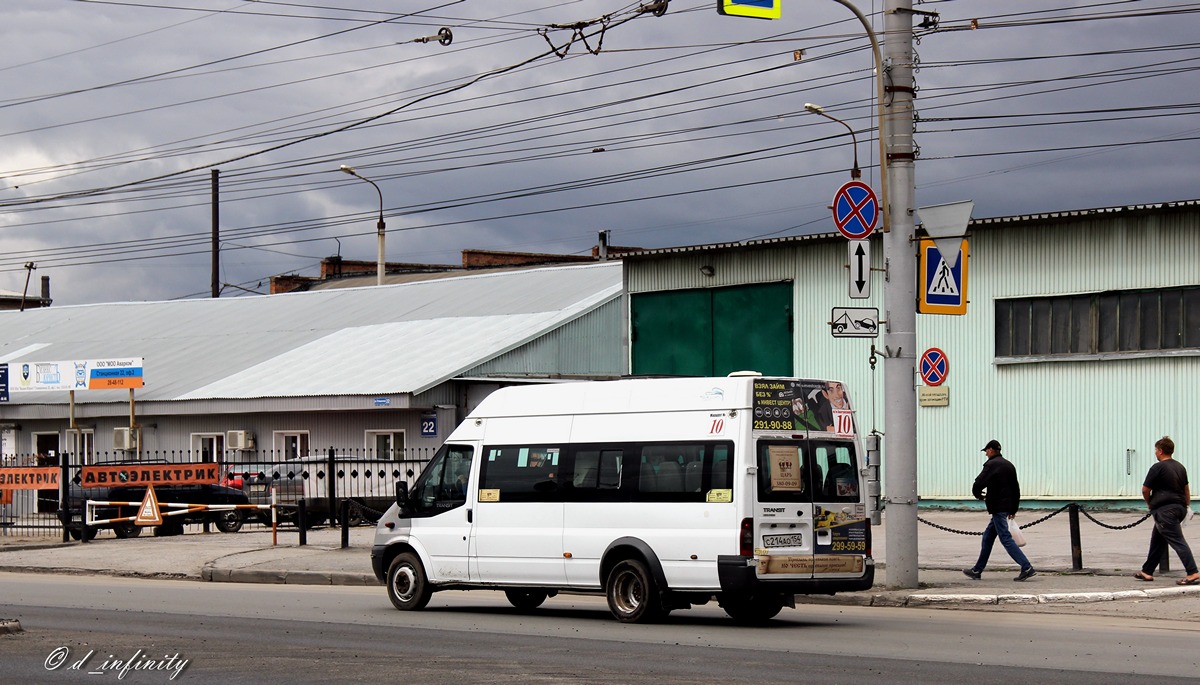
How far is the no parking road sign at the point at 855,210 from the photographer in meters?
18.3

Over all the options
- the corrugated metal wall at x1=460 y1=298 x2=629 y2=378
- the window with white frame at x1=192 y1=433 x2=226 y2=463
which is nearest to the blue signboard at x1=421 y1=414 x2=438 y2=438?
the corrugated metal wall at x1=460 y1=298 x2=629 y2=378

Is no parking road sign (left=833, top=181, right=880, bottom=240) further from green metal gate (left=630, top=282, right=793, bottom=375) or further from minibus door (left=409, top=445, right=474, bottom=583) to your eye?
green metal gate (left=630, top=282, right=793, bottom=375)

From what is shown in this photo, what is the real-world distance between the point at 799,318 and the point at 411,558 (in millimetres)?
20269

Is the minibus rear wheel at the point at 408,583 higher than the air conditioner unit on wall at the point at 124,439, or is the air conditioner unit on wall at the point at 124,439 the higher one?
the air conditioner unit on wall at the point at 124,439

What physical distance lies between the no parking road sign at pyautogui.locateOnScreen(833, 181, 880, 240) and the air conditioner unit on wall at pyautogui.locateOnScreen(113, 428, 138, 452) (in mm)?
28135

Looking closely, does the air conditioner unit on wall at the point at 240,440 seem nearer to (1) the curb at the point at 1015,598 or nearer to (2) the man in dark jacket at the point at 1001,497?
(2) the man in dark jacket at the point at 1001,497

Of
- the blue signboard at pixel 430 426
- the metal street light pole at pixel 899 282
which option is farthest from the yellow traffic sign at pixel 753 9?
the blue signboard at pixel 430 426

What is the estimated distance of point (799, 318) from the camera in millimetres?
36031

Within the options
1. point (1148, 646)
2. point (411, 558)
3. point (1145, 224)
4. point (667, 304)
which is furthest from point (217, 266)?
point (1148, 646)

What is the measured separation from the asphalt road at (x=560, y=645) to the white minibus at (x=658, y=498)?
1.39 ft

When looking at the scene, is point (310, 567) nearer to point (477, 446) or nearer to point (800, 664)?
point (477, 446)

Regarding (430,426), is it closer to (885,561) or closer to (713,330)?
Answer: (713,330)

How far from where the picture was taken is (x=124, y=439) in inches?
1708

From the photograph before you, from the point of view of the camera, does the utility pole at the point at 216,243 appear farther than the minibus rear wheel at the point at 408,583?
Result: Yes
